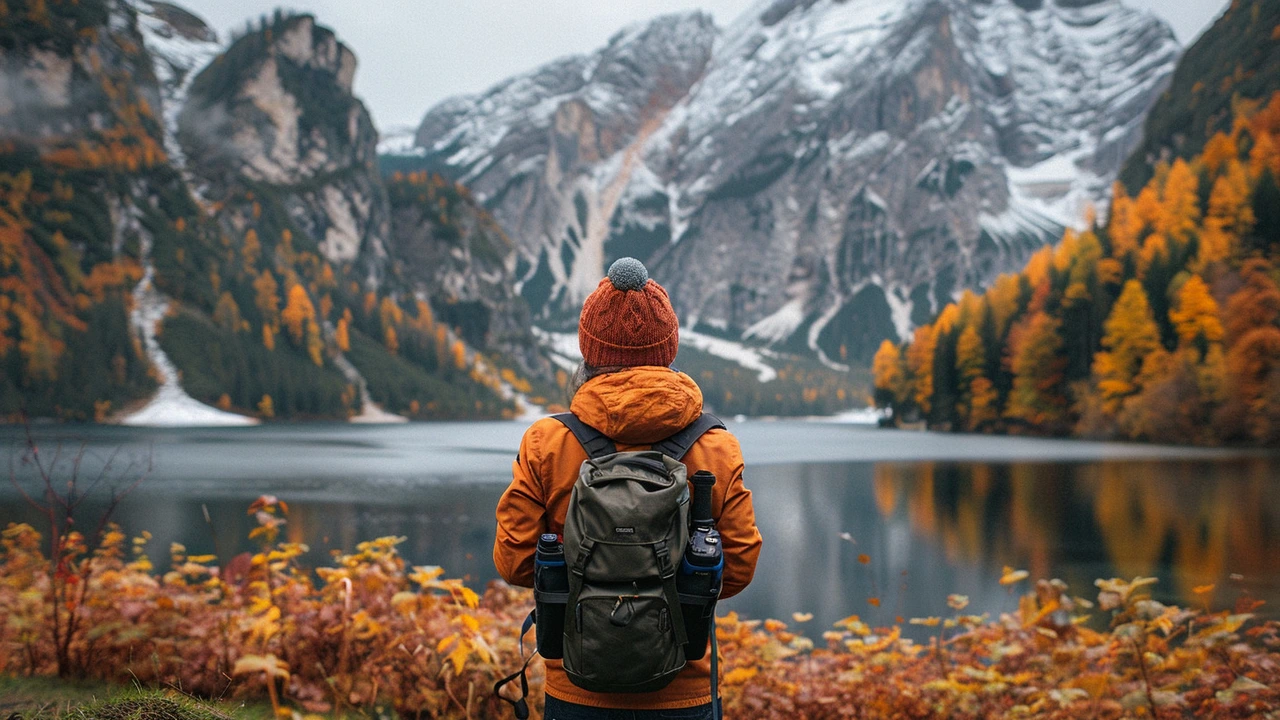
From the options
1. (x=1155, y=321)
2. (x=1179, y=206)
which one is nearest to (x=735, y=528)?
(x=1155, y=321)

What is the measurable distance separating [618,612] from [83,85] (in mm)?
197303

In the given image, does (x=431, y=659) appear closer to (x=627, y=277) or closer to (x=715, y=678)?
(x=715, y=678)

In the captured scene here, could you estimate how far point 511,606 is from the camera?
7.63 metres

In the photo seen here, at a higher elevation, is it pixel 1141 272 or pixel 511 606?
pixel 1141 272

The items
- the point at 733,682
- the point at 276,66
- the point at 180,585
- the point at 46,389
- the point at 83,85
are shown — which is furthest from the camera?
the point at 276,66

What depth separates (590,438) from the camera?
2.54 metres

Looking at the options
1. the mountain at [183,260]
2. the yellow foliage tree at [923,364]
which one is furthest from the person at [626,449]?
the mountain at [183,260]

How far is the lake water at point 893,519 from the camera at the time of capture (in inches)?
524

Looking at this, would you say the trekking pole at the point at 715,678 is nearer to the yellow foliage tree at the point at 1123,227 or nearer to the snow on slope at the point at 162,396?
the yellow foliage tree at the point at 1123,227

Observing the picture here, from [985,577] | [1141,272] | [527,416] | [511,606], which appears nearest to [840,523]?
[985,577]

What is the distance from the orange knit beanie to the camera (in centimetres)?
273

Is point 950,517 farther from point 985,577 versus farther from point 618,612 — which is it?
point 618,612

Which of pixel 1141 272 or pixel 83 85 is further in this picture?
pixel 83 85

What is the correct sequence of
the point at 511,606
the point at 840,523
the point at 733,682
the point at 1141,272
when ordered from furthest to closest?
1. the point at 1141,272
2. the point at 840,523
3. the point at 511,606
4. the point at 733,682
